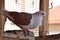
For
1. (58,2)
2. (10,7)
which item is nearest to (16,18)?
(10,7)

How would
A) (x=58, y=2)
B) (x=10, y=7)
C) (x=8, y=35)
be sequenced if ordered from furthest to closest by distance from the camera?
(x=58, y=2), (x=10, y=7), (x=8, y=35)

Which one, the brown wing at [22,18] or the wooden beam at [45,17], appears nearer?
the brown wing at [22,18]

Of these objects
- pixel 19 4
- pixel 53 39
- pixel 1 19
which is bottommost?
pixel 53 39

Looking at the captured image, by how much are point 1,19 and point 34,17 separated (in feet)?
0.50

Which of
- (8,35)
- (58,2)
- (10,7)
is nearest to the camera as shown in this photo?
(8,35)

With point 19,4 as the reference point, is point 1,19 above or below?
below

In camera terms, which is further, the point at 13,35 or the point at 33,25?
the point at 13,35

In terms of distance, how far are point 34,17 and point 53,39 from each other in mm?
212

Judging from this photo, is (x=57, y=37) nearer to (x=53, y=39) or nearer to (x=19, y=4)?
(x=53, y=39)

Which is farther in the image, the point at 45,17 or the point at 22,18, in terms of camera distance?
the point at 45,17

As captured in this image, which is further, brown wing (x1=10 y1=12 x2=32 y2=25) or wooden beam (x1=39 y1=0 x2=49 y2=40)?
wooden beam (x1=39 y1=0 x2=49 y2=40)

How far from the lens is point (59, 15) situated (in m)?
2.11

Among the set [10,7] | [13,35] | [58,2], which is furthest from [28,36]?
[58,2]

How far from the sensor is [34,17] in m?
0.66
